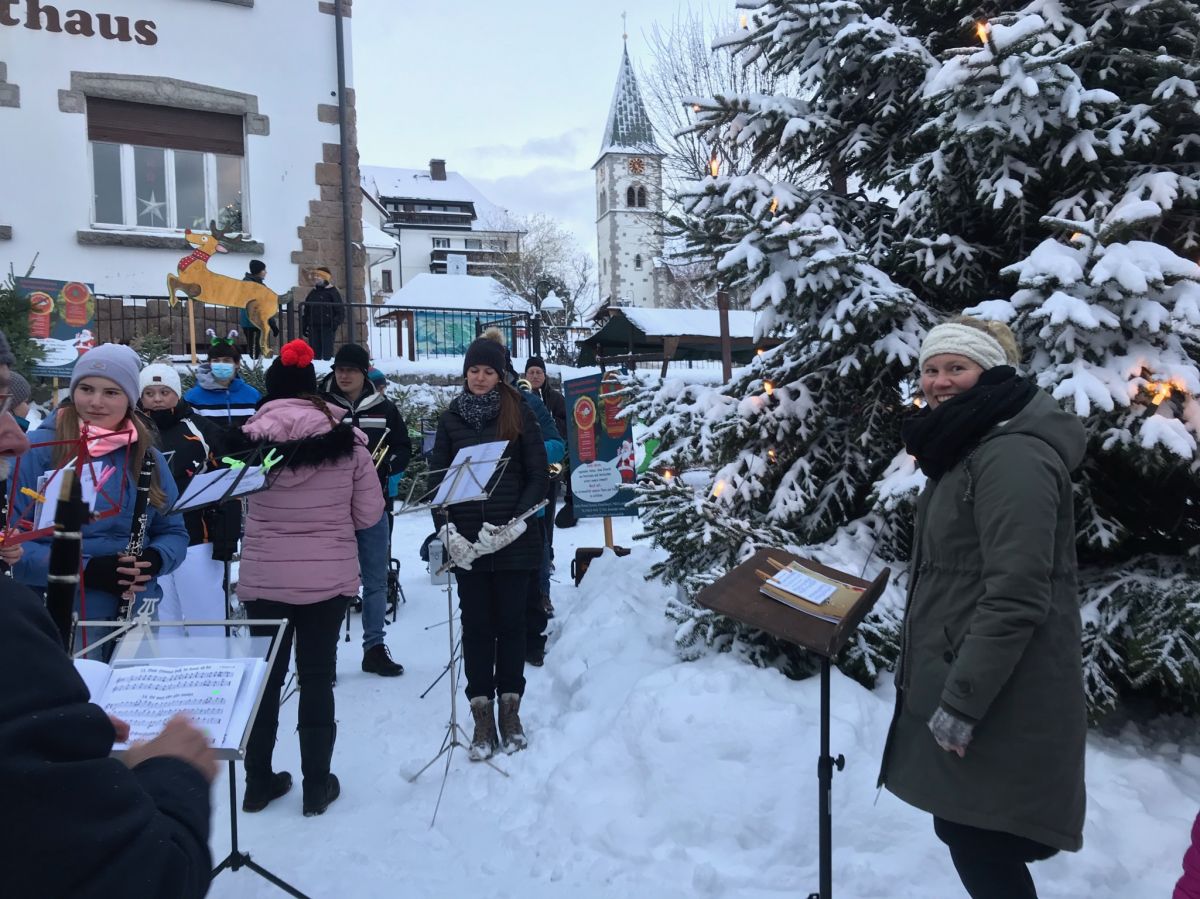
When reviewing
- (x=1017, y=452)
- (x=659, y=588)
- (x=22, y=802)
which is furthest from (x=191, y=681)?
(x=659, y=588)

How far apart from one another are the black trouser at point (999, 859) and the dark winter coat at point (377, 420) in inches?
173

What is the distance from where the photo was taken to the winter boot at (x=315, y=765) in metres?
3.78

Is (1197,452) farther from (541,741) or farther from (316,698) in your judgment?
(316,698)

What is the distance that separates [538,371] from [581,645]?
10.7 feet

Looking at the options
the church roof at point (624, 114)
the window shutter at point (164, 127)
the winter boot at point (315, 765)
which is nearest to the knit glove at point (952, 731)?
the winter boot at point (315, 765)

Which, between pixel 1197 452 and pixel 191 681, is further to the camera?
pixel 1197 452

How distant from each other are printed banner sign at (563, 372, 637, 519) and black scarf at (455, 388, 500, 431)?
3438mm

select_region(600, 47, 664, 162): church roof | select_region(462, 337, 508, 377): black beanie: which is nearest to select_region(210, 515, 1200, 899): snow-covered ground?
select_region(462, 337, 508, 377): black beanie

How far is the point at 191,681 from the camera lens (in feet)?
6.64

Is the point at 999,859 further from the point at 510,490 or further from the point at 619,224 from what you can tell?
the point at 619,224

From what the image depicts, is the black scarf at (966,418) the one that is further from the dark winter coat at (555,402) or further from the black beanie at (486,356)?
the dark winter coat at (555,402)

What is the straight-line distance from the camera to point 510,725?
14.5ft

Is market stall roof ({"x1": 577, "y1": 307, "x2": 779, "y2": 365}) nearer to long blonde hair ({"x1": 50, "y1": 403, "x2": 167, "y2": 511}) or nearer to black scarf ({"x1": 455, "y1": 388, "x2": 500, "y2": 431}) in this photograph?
black scarf ({"x1": 455, "y1": 388, "x2": 500, "y2": 431})

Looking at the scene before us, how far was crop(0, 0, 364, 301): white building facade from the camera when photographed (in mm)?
12289
